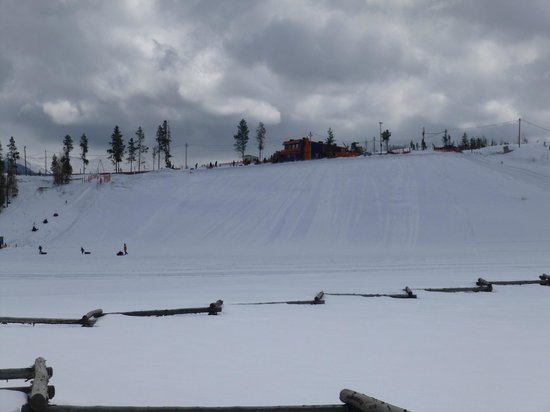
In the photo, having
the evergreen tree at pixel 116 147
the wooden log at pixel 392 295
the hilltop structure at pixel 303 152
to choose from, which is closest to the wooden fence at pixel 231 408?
the wooden log at pixel 392 295

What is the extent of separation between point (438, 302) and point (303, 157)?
61676mm

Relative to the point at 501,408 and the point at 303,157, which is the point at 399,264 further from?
the point at 303,157

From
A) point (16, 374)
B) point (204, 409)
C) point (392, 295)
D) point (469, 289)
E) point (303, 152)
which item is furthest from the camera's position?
point (303, 152)

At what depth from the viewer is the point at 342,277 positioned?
22.6 m

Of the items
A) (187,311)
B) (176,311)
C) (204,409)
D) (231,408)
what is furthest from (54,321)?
(231,408)

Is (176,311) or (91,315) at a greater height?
(91,315)

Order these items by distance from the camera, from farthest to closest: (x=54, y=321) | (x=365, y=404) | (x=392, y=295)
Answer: (x=392, y=295) < (x=54, y=321) < (x=365, y=404)

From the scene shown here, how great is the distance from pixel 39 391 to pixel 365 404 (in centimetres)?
300

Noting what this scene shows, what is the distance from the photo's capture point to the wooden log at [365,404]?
4402 millimetres

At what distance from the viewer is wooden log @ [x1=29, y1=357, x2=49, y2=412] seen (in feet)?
15.6

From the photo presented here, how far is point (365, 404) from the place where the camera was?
4496 mm

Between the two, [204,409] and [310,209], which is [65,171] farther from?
[204,409]

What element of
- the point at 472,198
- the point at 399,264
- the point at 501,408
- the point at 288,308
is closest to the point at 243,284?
the point at 288,308

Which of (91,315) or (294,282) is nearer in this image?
(91,315)
